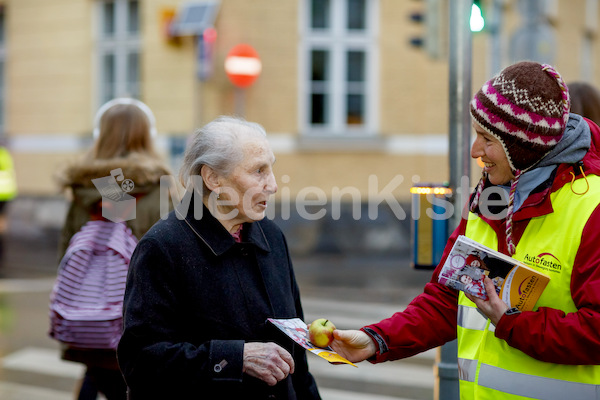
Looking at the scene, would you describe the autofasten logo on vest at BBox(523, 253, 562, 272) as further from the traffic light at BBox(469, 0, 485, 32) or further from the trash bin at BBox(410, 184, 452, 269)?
the traffic light at BBox(469, 0, 485, 32)

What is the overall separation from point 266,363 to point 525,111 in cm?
110

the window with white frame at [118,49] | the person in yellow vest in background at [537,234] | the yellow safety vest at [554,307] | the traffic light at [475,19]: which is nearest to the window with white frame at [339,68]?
the window with white frame at [118,49]

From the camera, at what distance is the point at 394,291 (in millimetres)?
9234

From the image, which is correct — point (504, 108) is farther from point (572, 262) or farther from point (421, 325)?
point (421, 325)

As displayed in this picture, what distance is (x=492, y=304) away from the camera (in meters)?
2.15

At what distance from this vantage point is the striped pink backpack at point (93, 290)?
11.0 feet

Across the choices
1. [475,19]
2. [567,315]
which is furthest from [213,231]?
[475,19]

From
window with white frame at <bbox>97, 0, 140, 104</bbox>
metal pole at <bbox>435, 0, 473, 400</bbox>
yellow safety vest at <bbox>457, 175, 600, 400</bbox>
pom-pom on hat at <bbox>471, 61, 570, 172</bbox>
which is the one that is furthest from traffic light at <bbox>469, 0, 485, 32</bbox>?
window with white frame at <bbox>97, 0, 140, 104</bbox>

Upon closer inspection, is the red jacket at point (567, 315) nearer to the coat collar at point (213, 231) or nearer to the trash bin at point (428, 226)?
the coat collar at point (213, 231)

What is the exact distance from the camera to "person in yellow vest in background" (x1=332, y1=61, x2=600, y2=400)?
204cm

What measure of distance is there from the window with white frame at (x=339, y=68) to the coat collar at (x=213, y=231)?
9557 millimetres

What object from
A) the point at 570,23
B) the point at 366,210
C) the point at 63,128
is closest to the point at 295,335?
the point at 366,210

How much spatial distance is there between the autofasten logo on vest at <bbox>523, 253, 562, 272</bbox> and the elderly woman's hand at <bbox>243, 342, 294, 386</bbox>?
0.82 meters

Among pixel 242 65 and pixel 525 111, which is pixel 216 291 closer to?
pixel 525 111
